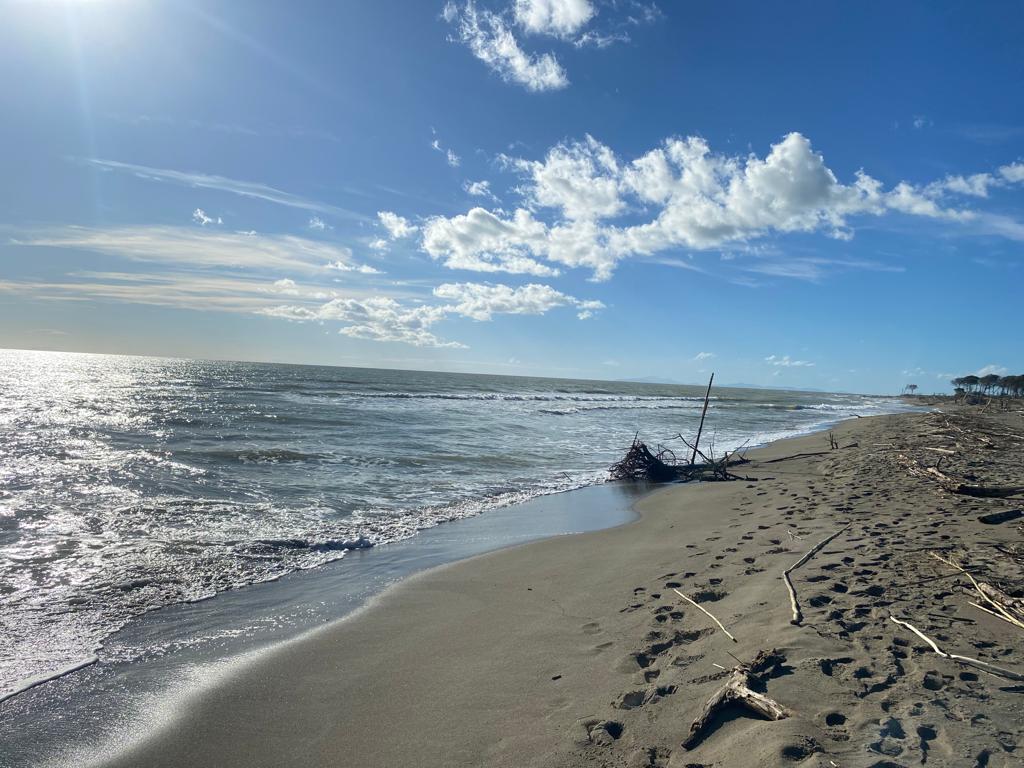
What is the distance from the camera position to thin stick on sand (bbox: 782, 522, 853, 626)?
439cm

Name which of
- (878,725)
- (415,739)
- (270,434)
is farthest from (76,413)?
(878,725)

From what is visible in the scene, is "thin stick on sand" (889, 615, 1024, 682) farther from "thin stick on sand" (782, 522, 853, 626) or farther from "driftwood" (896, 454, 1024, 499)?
"driftwood" (896, 454, 1024, 499)

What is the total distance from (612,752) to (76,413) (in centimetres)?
3522

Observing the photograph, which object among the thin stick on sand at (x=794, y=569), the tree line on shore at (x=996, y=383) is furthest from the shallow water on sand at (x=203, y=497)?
the tree line on shore at (x=996, y=383)

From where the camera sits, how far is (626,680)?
395cm

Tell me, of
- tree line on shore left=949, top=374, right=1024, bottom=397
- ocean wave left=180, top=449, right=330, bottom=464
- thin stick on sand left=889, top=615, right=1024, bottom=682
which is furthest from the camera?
tree line on shore left=949, top=374, right=1024, bottom=397

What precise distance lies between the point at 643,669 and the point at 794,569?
8.99ft

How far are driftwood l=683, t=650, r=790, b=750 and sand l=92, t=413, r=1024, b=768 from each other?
0.06 metres

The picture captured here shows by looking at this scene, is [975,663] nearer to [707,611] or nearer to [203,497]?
[707,611]

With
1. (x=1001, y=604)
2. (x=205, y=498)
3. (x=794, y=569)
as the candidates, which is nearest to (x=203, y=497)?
(x=205, y=498)

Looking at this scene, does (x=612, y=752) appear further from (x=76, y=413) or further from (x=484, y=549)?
(x=76, y=413)

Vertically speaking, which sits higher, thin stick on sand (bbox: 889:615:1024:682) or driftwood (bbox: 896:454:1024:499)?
driftwood (bbox: 896:454:1024:499)

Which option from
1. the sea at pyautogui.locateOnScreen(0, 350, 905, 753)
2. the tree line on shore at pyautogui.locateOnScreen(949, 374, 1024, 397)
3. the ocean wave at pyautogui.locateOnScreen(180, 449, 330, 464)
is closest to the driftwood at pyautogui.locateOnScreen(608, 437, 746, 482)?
the sea at pyautogui.locateOnScreen(0, 350, 905, 753)

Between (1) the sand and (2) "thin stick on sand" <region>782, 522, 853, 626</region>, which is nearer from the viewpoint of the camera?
(1) the sand
